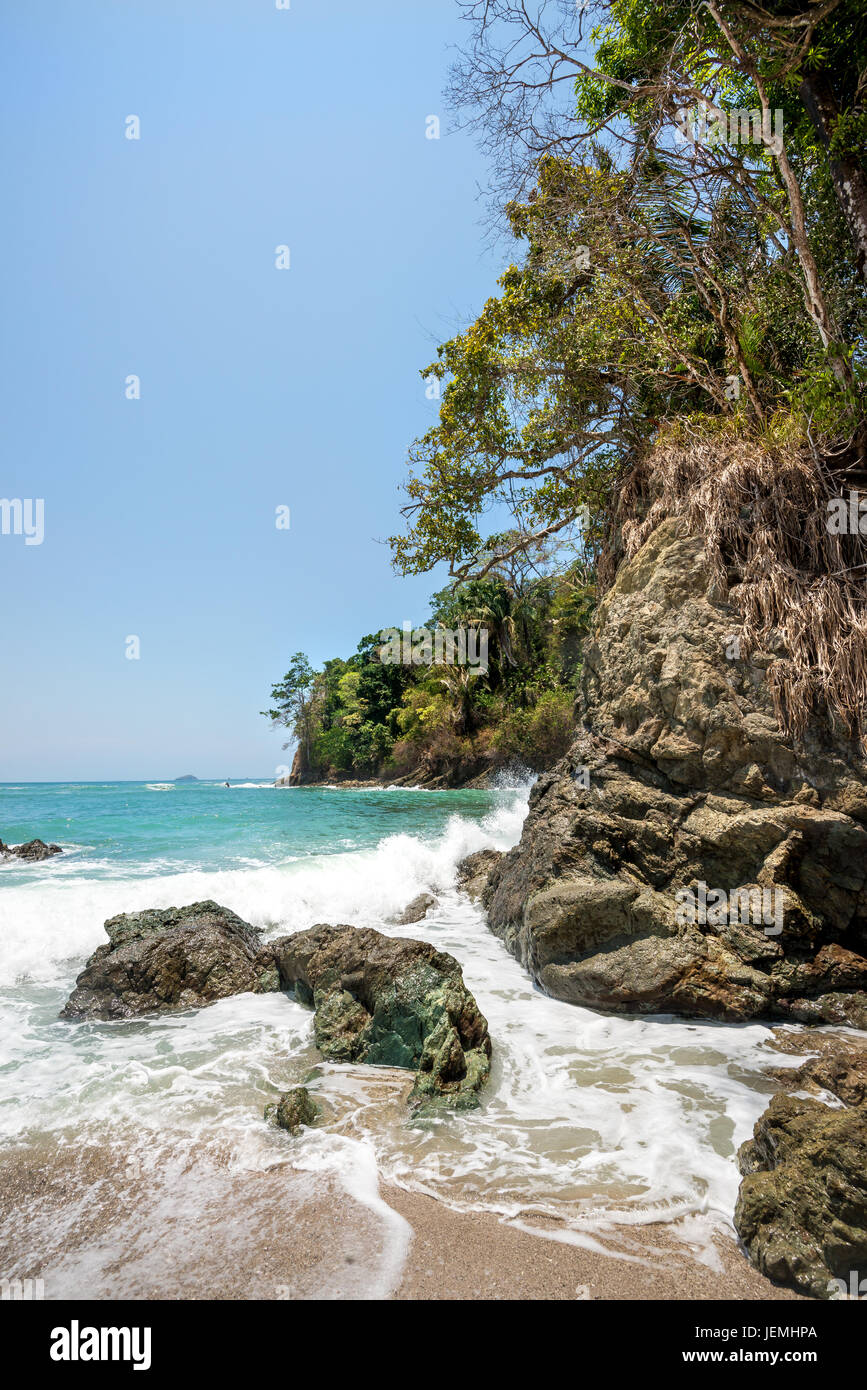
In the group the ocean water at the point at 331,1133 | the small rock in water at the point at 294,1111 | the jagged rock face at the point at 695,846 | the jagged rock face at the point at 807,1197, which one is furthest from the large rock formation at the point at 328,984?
the jagged rock face at the point at 807,1197

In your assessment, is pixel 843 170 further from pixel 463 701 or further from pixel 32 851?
pixel 463 701

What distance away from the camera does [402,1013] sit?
452 cm

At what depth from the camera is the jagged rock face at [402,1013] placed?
3.98 metres

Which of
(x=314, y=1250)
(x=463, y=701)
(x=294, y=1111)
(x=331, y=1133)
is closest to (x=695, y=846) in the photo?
(x=331, y=1133)

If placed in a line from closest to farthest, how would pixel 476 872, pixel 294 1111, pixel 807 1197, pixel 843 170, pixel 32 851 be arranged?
pixel 807 1197 → pixel 294 1111 → pixel 843 170 → pixel 476 872 → pixel 32 851

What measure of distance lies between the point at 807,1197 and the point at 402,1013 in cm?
266

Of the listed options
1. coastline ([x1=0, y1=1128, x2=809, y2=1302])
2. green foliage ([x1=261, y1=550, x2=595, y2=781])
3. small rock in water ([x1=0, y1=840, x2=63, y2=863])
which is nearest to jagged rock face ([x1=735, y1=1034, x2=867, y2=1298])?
coastline ([x1=0, y1=1128, x2=809, y2=1302])

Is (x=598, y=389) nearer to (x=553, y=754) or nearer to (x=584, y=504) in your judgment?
(x=584, y=504)

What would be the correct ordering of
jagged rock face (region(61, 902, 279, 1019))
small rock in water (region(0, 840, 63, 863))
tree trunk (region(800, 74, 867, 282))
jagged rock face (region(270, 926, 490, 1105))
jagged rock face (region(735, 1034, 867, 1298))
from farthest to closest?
small rock in water (region(0, 840, 63, 863))
tree trunk (region(800, 74, 867, 282))
jagged rock face (region(61, 902, 279, 1019))
jagged rock face (region(270, 926, 490, 1105))
jagged rock face (region(735, 1034, 867, 1298))

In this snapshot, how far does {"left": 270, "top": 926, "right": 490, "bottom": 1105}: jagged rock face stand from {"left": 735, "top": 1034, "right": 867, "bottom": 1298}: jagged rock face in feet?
5.25

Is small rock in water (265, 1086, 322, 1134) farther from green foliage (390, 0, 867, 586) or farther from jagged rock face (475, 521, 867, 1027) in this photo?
green foliage (390, 0, 867, 586)

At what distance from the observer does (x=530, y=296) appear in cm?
859

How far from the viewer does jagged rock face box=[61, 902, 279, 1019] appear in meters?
5.69

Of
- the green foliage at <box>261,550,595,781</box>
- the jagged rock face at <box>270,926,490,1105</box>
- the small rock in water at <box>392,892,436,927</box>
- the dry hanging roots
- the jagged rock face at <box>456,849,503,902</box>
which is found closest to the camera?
the jagged rock face at <box>270,926,490,1105</box>
